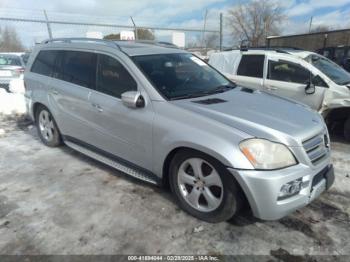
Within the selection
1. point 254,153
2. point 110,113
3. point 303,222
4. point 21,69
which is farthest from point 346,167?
point 21,69

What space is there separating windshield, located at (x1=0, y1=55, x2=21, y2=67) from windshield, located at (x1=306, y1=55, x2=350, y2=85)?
9.91 meters

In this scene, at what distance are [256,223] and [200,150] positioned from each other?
99cm

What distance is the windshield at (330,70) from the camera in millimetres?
5779

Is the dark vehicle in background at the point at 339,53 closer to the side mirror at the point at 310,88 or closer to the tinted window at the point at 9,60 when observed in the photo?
the side mirror at the point at 310,88

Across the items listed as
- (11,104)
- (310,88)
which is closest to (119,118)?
(310,88)

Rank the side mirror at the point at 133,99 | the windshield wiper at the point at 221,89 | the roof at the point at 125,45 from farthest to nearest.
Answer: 1. the roof at the point at 125,45
2. the windshield wiper at the point at 221,89
3. the side mirror at the point at 133,99

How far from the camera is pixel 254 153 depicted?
2.70m

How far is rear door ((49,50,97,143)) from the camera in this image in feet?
13.8

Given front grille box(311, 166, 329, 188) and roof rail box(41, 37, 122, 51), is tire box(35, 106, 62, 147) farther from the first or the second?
front grille box(311, 166, 329, 188)

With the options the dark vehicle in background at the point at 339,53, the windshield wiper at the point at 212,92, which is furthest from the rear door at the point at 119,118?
the dark vehicle in background at the point at 339,53

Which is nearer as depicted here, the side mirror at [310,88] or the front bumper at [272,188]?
the front bumper at [272,188]

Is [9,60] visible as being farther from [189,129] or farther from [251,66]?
[189,129]

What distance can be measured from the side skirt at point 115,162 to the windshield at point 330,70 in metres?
4.11

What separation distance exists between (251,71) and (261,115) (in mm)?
3722
